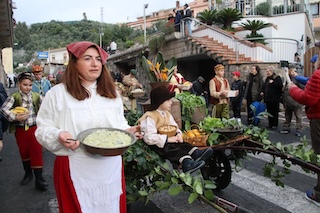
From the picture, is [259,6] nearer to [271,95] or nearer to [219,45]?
[219,45]

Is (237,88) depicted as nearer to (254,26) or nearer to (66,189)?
(254,26)

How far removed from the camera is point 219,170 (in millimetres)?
3846

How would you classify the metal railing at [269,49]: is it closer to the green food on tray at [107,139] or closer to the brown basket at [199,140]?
the brown basket at [199,140]

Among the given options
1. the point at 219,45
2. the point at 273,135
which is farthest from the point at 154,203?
the point at 219,45

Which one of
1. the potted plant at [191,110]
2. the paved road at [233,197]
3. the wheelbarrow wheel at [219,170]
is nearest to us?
the paved road at [233,197]

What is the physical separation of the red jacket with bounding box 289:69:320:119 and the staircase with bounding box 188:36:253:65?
9063 millimetres

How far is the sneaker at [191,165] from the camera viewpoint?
2723mm

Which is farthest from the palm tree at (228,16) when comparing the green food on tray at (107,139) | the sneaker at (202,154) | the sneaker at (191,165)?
the green food on tray at (107,139)

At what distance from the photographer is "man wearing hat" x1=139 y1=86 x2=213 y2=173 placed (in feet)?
9.46

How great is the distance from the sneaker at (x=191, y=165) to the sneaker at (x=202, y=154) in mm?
70

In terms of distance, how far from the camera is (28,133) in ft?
13.8

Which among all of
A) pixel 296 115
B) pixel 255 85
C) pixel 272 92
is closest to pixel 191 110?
pixel 296 115

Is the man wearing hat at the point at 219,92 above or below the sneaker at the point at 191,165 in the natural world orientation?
above

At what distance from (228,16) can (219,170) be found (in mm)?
13970
